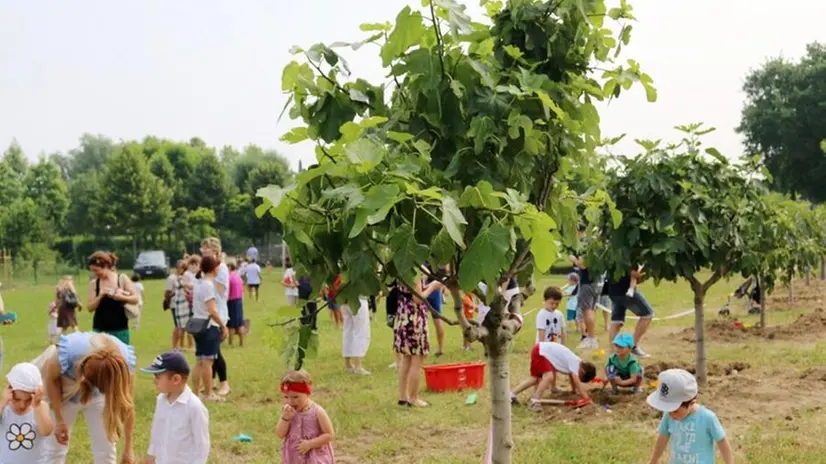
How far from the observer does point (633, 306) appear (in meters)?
11.1

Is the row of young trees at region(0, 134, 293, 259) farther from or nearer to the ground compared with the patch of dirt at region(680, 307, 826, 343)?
farther from the ground

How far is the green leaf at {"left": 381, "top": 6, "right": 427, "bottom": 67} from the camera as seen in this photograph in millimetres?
3156

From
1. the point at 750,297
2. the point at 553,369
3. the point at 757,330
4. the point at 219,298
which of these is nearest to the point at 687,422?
the point at 553,369

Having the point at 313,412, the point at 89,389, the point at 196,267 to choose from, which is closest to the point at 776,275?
the point at 196,267

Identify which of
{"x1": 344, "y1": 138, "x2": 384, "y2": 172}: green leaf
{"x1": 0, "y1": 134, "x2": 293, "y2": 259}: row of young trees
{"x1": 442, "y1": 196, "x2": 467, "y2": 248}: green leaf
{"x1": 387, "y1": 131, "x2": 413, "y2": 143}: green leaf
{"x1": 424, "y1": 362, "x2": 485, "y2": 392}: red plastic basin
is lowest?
{"x1": 424, "y1": 362, "x2": 485, "y2": 392}: red plastic basin

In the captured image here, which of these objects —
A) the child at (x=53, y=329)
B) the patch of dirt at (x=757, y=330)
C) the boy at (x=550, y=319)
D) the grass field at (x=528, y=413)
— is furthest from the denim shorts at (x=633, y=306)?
the child at (x=53, y=329)

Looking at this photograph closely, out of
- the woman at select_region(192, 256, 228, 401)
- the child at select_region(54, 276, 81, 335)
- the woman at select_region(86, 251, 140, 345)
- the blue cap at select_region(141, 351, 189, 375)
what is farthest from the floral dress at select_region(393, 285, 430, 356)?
the child at select_region(54, 276, 81, 335)

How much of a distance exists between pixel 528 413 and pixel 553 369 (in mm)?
531

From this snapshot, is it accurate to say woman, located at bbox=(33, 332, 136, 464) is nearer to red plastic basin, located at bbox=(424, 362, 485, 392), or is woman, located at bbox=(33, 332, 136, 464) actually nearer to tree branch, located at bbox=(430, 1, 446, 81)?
tree branch, located at bbox=(430, 1, 446, 81)

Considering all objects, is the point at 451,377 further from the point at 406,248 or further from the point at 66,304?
the point at 66,304

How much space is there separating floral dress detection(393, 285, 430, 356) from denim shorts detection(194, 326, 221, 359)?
198 centimetres

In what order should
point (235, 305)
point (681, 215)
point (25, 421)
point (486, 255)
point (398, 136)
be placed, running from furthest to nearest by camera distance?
point (235, 305)
point (681, 215)
point (25, 421)
point (398, 136)
point (486, 255)

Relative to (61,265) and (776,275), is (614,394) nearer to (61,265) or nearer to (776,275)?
(776,275)

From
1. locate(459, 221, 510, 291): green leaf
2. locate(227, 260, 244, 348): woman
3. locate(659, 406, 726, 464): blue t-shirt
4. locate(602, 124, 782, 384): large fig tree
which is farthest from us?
locate(227, 260, 244, 348): woman
